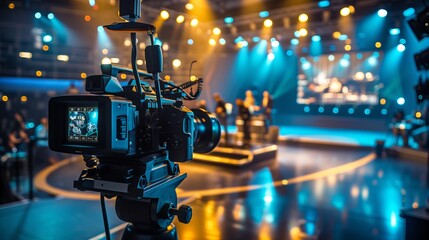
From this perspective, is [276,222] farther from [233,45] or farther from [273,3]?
[233,45]

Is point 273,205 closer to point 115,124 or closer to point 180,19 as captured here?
point 115,124

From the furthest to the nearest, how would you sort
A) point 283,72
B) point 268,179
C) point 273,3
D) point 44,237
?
point 283,72
point 273,3
point 268,179
point 44,237

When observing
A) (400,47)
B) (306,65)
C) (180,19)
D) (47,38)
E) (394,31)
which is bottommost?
(47,38)

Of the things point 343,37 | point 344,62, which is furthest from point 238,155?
point 344,62

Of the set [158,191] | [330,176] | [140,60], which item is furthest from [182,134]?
[330,176]

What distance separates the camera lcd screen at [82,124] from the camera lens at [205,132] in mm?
488

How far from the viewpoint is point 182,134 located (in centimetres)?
118

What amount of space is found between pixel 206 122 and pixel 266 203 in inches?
105

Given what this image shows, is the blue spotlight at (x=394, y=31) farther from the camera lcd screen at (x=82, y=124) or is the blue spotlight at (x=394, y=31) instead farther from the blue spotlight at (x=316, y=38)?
the camera lcd screen at (x=82, y=124)

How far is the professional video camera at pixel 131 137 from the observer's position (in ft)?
3.47

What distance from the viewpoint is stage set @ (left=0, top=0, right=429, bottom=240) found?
45.8 inches

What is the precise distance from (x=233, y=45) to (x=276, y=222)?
29.9 ft

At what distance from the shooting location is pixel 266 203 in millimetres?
3914

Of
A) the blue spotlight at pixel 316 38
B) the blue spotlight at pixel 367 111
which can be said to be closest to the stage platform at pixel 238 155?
the blue spotlight at pixel 316 38
